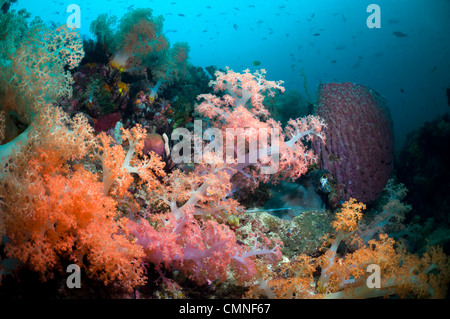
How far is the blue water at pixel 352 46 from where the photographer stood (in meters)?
56.2

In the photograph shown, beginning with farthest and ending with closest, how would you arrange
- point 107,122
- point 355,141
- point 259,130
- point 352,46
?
1. point 352,46
2. point 355,141
3. point 107,122
4. point 259,130

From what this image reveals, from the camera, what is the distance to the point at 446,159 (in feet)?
26.1

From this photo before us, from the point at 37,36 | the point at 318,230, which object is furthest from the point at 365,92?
the point at 37,36

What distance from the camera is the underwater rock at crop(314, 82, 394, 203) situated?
21.0ft

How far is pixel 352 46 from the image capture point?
81.8 meters

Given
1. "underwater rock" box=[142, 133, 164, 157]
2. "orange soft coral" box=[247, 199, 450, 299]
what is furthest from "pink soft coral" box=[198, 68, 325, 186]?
"orange soft coral" box=[247, 199, 450, 299]

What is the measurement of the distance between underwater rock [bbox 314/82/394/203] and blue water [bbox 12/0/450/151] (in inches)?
Result: 1335

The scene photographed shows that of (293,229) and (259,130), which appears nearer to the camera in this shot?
(259,130)

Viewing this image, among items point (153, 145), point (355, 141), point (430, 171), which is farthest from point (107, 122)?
point (430, 171)

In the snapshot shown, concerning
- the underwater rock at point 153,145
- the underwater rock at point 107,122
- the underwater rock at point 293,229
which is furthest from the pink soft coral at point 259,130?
the underwater rock at point 107,122

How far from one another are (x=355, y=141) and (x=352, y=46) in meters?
96.7

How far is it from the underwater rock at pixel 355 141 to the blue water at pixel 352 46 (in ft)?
111

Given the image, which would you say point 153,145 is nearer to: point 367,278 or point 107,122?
point 107,122

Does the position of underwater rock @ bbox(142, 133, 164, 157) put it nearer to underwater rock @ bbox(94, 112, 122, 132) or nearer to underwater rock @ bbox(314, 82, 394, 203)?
underwater rock @ bbox(94, 112, 122, 132)
